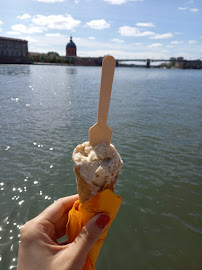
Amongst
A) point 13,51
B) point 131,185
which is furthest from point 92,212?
point 13,51

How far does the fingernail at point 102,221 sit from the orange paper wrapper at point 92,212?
7 cm

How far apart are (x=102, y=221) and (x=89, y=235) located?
8.1 inches

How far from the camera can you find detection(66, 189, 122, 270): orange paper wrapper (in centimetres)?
238

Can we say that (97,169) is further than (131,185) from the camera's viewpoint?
No

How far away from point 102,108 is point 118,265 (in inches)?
140

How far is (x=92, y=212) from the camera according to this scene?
2404mm

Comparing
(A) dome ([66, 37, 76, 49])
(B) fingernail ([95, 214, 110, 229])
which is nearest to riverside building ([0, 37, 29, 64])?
A: (A) dome ([66, 37, 76, 49])

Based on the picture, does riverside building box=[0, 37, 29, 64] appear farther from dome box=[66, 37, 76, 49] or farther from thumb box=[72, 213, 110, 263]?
thumb box=[72, 213, 110, 263]

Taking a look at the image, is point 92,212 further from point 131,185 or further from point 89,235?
point 131,185

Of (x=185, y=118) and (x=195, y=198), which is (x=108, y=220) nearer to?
(x=195, y=198)

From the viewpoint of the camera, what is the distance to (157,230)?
502cm

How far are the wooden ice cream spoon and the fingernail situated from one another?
88cm

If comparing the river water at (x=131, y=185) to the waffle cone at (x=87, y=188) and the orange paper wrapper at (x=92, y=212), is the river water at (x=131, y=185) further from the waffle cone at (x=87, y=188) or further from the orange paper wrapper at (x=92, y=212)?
the waffle cone at (x=87, y=188)

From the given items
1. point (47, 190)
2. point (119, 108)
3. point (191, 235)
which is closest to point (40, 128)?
point (47, 190)
